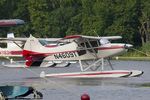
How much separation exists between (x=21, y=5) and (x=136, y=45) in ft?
60.3

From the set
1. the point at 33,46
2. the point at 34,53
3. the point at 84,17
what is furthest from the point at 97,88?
the point at 84,17

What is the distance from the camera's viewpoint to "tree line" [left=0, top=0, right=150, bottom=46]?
8175 centimetres

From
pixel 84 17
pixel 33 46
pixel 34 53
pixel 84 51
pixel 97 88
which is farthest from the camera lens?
pixel 84 17

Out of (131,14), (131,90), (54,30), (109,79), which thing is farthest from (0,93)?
(54,30)

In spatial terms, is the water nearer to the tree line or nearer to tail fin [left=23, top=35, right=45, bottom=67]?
tail fin [left=23, top=35, right=45, bottom=67]

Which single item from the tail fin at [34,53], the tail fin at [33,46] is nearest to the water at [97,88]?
the tail fin at [34,53]

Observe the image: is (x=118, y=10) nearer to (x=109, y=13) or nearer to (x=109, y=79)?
(x=109, y=13)

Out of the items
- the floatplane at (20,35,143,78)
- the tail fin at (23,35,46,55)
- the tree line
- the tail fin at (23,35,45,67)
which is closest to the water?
the floatplane at (20,35,143,78)

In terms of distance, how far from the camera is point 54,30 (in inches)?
3442

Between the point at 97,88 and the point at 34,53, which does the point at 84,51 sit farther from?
the point at 97,88

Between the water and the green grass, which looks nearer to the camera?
the water

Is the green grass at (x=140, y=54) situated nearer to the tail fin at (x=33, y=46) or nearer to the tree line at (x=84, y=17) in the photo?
the tree line at (x=84, y=17)

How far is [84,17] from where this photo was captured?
85.9m

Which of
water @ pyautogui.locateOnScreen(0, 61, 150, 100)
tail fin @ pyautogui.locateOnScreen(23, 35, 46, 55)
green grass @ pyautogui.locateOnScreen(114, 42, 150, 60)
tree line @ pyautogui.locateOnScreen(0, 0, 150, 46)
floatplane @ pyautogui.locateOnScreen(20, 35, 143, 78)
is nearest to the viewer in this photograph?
water @ pyautogui.locateOnScreen(0, 61, 150, 100)
